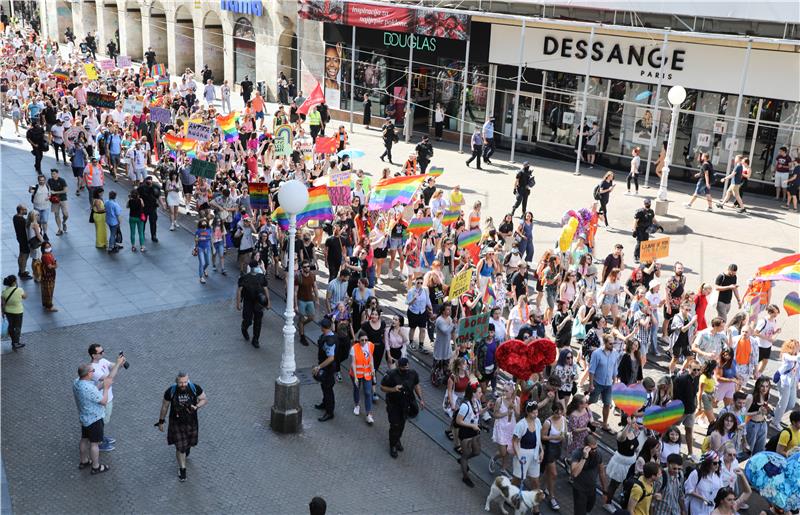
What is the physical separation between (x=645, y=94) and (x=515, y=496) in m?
21.3

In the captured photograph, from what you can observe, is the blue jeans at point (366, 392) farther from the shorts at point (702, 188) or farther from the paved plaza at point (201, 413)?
the shorts at point (702, 188)

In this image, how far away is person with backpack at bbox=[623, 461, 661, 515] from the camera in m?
9.39

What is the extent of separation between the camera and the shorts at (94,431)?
10.2 m

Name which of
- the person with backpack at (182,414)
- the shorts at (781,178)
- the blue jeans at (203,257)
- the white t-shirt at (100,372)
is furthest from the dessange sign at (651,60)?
the white t-shirt at (100,372)

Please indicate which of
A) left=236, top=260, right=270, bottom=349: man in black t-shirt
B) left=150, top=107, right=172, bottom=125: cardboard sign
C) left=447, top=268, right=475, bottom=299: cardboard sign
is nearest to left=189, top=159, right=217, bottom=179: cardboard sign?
left=150, top=107, right=172, bottom=125: cardboard sign

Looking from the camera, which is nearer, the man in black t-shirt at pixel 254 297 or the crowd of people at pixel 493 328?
the crowd of people at pixel 493 328

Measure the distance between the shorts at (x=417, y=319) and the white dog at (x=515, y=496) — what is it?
448 cm

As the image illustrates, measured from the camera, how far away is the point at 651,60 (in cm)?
2686

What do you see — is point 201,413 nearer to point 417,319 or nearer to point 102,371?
point 102,371

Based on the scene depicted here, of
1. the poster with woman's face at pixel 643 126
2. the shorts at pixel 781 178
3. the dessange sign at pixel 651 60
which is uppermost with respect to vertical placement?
the dessange sign at pixel 651 60

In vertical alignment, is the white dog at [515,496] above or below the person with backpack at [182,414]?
below

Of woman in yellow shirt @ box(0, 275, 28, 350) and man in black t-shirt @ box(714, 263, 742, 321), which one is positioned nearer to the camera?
woman in yellow shirt @ box(0, 275, 28, 350)

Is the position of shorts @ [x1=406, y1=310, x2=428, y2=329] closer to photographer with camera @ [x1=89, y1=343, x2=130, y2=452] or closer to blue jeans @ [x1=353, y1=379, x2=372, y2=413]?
blue jeans @ [x1=353, y1=379, x2=372, y2=413]

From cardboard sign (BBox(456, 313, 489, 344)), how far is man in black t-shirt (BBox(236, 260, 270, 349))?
351 cm
